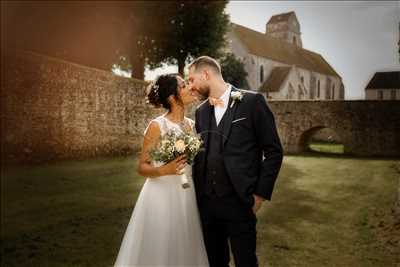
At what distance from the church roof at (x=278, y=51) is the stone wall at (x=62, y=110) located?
28.4 metres

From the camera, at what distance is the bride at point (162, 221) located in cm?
382

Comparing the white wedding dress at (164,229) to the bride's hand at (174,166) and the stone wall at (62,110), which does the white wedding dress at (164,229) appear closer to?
the bride's hand at (174,166)

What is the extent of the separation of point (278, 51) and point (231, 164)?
5518 centimetres

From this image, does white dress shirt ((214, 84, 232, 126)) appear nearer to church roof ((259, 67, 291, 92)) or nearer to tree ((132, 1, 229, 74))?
tree ((132, 1, 229, 74))

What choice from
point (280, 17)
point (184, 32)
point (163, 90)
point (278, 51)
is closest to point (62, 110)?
point (163, 90)

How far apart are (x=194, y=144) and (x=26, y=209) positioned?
20.9 ft

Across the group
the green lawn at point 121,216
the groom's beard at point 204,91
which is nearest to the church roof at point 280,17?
the green lawn at point 121,216

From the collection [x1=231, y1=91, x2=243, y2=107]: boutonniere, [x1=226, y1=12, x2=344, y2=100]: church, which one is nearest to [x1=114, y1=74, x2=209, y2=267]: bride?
[x1=231, y1=91, x2=243, y2=107]: boutonniere

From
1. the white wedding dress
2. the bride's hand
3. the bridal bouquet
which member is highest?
the bridal bouquet

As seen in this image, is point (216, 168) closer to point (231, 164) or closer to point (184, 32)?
point (231, 164)

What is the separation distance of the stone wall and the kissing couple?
991 centimetres

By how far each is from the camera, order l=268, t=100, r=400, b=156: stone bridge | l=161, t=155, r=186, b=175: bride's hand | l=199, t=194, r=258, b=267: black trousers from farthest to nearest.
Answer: l=268, t=100, r=400, b=156: stone bridge
l=161, t=155, r=186, b=175: bride's hand
l=199, t=194, r=258, b=267: black trousers

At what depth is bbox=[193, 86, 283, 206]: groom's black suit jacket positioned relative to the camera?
135 inches

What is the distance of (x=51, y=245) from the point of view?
627 cm
